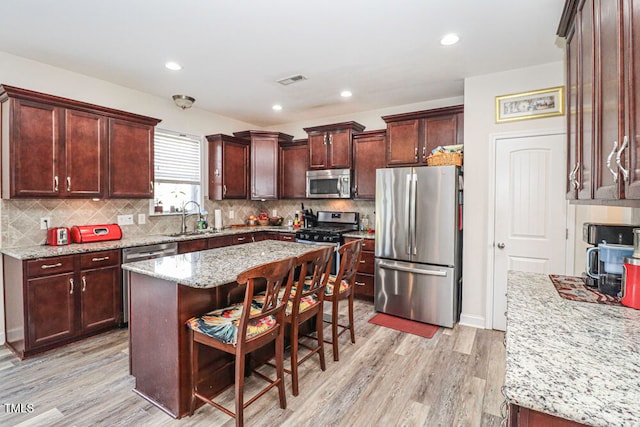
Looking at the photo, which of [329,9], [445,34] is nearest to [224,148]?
[329,9]

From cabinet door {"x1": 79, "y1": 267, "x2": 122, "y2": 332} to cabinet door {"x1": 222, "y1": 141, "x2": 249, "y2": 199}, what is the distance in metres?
2.00

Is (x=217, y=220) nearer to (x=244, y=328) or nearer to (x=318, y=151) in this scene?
(x=318, y=151)

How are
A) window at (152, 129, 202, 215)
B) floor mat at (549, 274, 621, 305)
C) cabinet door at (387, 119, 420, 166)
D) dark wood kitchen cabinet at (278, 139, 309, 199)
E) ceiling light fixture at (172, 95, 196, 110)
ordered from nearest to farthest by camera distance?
floor mat at (549, 274, 621, 305) < ceiling light fixture at (172, 95, 196, 110) < cabinet door at (387, 119, 420, 166) < window at (152, 129, 202, 215) < dark wood kitchen cabinet at (278, 139, 309, 199)

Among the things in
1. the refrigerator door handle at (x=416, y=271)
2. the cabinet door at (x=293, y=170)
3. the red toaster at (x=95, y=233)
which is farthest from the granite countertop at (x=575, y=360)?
the cabinet door at (x=293, y=170)

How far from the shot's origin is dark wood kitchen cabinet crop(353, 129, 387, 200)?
445 centimetres

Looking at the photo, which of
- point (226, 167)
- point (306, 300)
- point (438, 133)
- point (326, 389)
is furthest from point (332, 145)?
point (326, 389)

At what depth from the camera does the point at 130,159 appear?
3.64m

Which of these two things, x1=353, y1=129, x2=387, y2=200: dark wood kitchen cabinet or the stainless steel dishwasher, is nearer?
the stainless steel dishwasher

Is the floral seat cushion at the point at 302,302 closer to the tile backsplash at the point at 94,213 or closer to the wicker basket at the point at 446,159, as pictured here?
the wicker basket at the point at 446,159

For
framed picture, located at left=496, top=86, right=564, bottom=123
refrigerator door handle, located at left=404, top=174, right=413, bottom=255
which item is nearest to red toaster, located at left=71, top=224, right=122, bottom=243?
refrigerator door handle, located at left=404, top=174, right=413, bottom=255

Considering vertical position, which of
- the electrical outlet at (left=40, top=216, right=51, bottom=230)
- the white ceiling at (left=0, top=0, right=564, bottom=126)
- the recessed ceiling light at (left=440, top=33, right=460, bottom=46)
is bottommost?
the electrical outlet at (left=40, top=216, right=51, bottom=230)

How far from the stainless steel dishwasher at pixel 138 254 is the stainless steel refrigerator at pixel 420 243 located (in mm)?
2481

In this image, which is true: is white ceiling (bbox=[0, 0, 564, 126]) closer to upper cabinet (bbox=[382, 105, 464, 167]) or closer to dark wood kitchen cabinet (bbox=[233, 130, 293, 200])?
upper cabinet (bbox=[382, 105, 464, 167])

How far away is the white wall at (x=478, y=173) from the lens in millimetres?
3324
